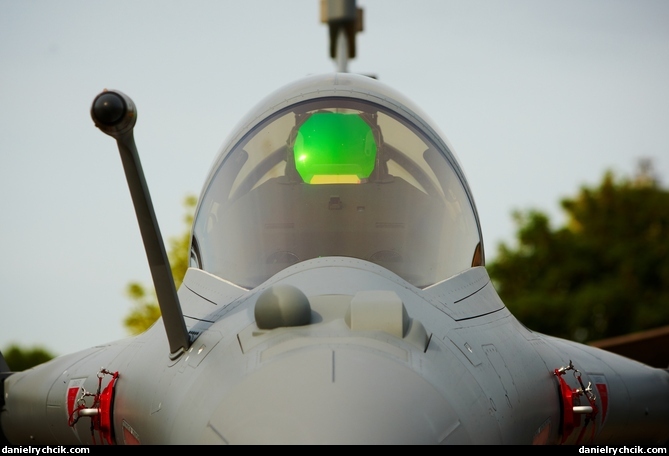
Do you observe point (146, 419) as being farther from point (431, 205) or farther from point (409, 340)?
point (431, 205)

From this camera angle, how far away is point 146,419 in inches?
138

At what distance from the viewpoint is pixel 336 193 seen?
4.39 meters

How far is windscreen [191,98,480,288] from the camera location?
4.21 m

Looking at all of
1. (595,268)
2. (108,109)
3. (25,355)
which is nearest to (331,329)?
(108,109)

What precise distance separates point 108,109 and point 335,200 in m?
1.57

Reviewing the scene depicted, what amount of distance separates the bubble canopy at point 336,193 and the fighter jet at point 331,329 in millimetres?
10

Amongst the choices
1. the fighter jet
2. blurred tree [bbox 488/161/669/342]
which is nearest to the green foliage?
blurred tree [bbox 488/161/669/342]

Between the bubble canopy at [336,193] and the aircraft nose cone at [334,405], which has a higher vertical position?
the bubble canopy at [336,193]

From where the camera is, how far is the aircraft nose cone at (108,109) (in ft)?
10.1

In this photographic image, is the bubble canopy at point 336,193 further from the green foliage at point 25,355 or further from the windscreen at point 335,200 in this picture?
the green foliage at point 25,355

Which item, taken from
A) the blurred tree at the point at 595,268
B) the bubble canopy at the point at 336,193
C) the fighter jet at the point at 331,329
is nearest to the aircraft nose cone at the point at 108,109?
the fighter jet at the point at 331,329

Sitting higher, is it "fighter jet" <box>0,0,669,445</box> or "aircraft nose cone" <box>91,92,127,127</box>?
"aircraft nose cone" <box>91,92,127,127</box>

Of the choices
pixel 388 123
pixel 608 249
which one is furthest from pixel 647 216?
pixel 388 123

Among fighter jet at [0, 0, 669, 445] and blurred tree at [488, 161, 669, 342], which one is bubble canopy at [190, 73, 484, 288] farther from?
blurred tree at [488, 161, 669, 342]
